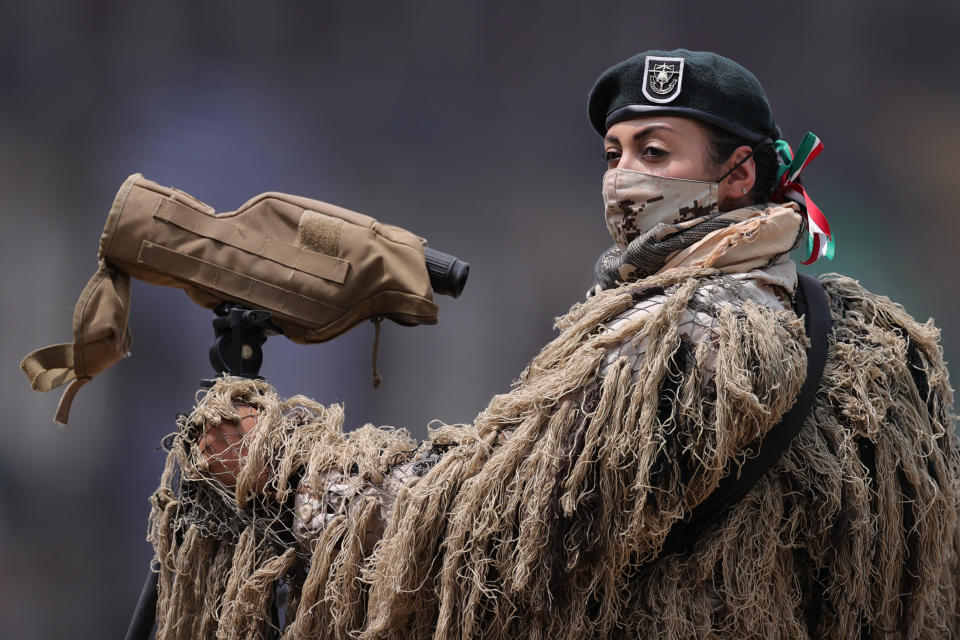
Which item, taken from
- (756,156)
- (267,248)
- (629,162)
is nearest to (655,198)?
(629,162)

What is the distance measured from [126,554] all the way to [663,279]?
1.58 m

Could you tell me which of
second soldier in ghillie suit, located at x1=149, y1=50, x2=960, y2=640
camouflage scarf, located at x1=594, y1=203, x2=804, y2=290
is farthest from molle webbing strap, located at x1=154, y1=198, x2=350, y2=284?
camouflage scarf, located at x1=594, y1=203, x2=804, y2=290

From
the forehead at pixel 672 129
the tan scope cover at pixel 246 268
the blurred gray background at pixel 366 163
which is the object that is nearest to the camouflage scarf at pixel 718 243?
the forehead at pixel 672 129

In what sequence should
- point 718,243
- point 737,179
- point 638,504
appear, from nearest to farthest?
point 638,504 < point 718,243 < point 737,179

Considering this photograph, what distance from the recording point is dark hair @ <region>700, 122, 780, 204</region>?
1.10 metres

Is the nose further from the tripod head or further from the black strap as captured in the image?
the tripod head

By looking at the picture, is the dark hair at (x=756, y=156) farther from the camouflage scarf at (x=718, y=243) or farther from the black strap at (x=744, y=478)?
the black strap at (x=744, y=478)

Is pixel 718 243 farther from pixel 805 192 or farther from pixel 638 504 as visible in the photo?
pixel 638 504

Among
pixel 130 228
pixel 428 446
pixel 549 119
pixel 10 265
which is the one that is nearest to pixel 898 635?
pixel 428 446

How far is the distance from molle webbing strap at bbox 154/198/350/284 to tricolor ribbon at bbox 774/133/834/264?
0.63 m

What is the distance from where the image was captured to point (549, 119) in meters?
2.07

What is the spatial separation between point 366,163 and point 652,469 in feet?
4.59

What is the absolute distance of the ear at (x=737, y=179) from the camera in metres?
1.11

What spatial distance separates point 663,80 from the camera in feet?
3.57
